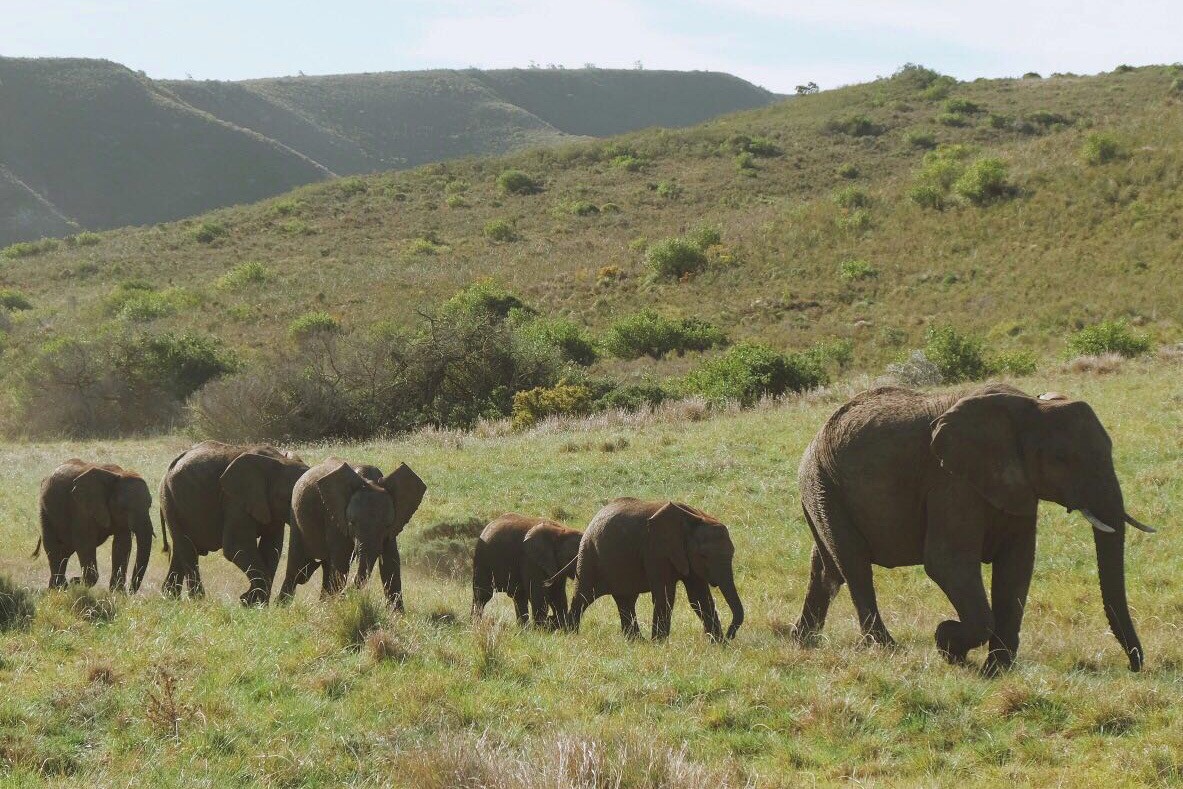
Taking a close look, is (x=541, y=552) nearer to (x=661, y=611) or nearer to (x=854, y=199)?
(x=661, y=611)

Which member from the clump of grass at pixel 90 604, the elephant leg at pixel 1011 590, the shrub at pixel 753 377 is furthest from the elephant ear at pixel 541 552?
the shrub at pixel 753 377

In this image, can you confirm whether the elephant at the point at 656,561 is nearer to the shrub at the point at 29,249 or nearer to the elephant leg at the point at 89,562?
the elephant leg at the point at 89,562

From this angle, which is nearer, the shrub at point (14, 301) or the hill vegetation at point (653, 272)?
the hill vegetation at point (653, 272)

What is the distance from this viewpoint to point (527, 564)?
12484mm

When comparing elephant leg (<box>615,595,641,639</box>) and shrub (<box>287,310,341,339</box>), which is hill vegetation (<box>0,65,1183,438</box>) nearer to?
shrub (<box>287,310,341,339</box>)

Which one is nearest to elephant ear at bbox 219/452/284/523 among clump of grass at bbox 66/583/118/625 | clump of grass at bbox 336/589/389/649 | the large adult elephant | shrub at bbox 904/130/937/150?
clump of grass at bbox 66/583/118/625

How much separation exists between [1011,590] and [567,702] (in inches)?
147

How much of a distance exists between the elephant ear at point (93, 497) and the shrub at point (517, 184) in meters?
68.3

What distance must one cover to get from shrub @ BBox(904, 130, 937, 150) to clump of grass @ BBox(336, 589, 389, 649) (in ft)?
237

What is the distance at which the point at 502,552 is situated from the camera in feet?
41.9

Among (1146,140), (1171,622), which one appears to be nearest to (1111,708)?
(1171,622)

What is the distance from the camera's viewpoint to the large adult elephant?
28.3 feet

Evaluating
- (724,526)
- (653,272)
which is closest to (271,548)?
(724,526)

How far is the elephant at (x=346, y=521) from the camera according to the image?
11.5 metres
